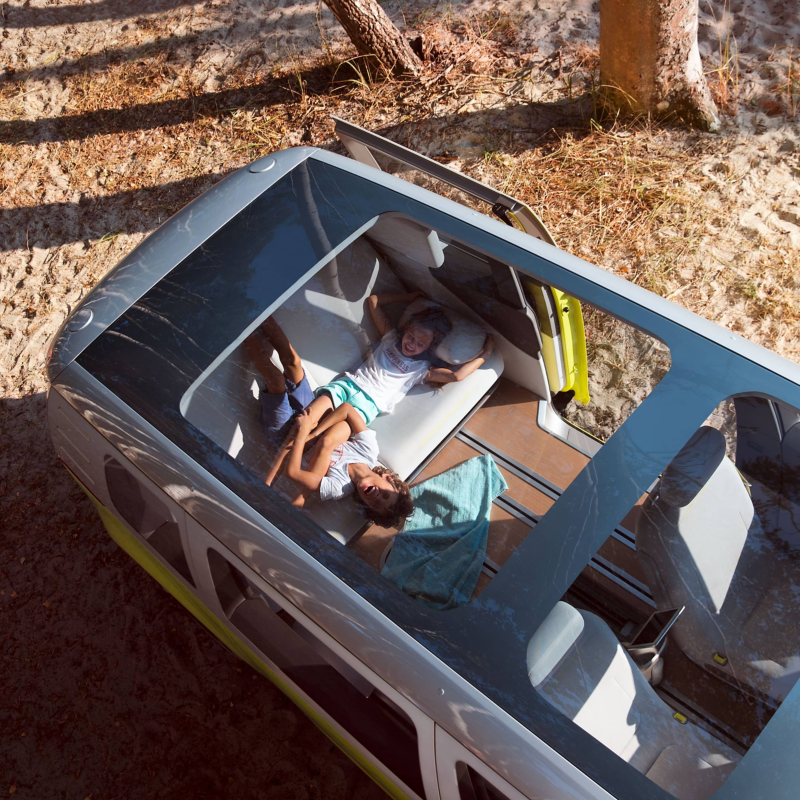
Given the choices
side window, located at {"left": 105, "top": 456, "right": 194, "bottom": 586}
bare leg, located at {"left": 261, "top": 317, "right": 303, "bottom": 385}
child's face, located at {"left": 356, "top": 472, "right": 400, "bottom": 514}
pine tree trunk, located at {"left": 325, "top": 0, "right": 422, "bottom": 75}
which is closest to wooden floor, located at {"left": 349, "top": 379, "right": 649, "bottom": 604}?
child's face, located at {"left": 356, "top": 472, "right": 400, "bottom": 514}

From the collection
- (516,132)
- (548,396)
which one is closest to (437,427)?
(548,396)

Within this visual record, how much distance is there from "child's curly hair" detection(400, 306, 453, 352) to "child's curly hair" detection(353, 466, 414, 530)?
22.4 inches

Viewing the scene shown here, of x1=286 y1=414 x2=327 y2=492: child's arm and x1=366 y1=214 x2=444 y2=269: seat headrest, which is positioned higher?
x1=366 y1=214 x2=444 y2=269: seat headrest

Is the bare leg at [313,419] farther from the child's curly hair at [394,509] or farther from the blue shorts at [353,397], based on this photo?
the child's curly hair at [394,509]

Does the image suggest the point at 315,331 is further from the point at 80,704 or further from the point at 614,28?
the point at 614,28

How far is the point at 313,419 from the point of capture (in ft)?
8.03

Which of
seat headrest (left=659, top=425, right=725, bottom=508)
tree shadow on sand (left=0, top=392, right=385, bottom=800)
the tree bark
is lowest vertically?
tree shadow on sand (left=0, top=392, right=385, bottom=800)

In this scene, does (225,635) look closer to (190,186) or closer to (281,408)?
(281,408)

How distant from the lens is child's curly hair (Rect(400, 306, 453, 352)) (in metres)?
2.63

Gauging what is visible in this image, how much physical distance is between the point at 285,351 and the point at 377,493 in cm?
66

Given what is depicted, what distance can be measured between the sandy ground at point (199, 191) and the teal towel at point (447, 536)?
59 cm

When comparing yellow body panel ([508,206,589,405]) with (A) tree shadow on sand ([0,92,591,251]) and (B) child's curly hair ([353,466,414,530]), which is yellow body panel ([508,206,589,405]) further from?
(A) tree shadow on sand ([0,92,591,251])

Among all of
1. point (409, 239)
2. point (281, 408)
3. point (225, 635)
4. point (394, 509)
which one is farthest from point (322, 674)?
point (409, 239)

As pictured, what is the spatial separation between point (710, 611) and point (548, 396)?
3.14 ft
